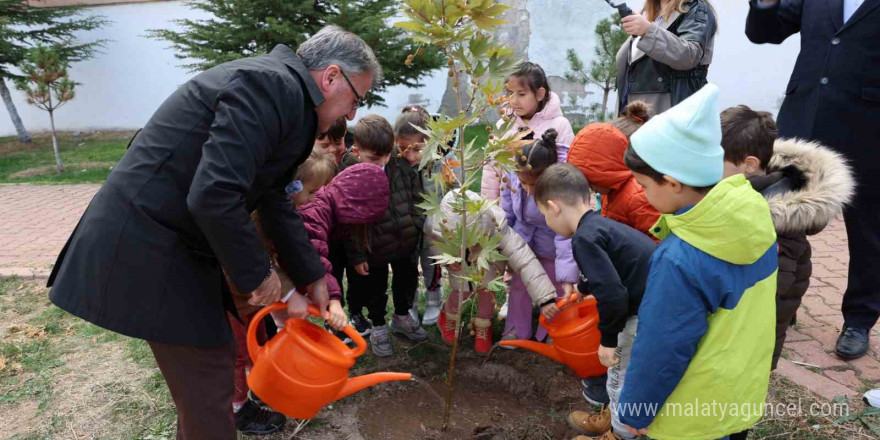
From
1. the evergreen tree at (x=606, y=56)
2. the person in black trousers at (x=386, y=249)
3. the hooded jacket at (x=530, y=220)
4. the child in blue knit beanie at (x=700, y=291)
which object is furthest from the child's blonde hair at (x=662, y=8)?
the evergreen tree at (x=606, y=56)

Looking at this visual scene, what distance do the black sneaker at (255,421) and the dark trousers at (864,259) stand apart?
3.05 m

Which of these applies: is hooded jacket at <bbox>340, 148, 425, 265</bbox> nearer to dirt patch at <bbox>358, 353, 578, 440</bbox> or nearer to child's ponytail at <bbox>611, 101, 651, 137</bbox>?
dirt patch at <bbox>358, 353, 578, 440</bbox>

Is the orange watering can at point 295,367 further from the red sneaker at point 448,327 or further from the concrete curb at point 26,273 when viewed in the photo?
the concrete curb at point 26,273

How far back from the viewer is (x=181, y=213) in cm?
170

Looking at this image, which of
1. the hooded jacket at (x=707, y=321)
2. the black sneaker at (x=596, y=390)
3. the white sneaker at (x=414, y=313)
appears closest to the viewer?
the hooded jacket at (x=707, y=321)

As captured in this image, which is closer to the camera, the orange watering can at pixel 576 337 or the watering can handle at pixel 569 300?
the orange watering can at pixel 576 337

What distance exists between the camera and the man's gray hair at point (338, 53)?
1.82m

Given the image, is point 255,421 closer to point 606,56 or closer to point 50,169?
point 606,56

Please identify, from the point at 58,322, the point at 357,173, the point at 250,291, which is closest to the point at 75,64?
the point at 58,322

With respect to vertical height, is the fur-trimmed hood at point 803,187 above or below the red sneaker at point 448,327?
above

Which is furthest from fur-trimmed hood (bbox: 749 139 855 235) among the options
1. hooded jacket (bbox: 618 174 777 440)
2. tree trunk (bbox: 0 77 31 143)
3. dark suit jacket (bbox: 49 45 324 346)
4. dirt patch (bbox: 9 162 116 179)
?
tree trunk (bbox: 0 77 31 143)

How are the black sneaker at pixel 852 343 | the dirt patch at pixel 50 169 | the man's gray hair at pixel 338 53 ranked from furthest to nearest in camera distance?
1. the dirt patch at pixel 50 169
2. the black sneaker at pixel 852 343
3. the man's gray hair at pixel 338 53

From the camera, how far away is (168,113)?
1.71 metres

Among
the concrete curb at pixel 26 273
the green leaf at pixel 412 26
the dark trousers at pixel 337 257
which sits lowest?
the concrete curb at pixel 26 273
